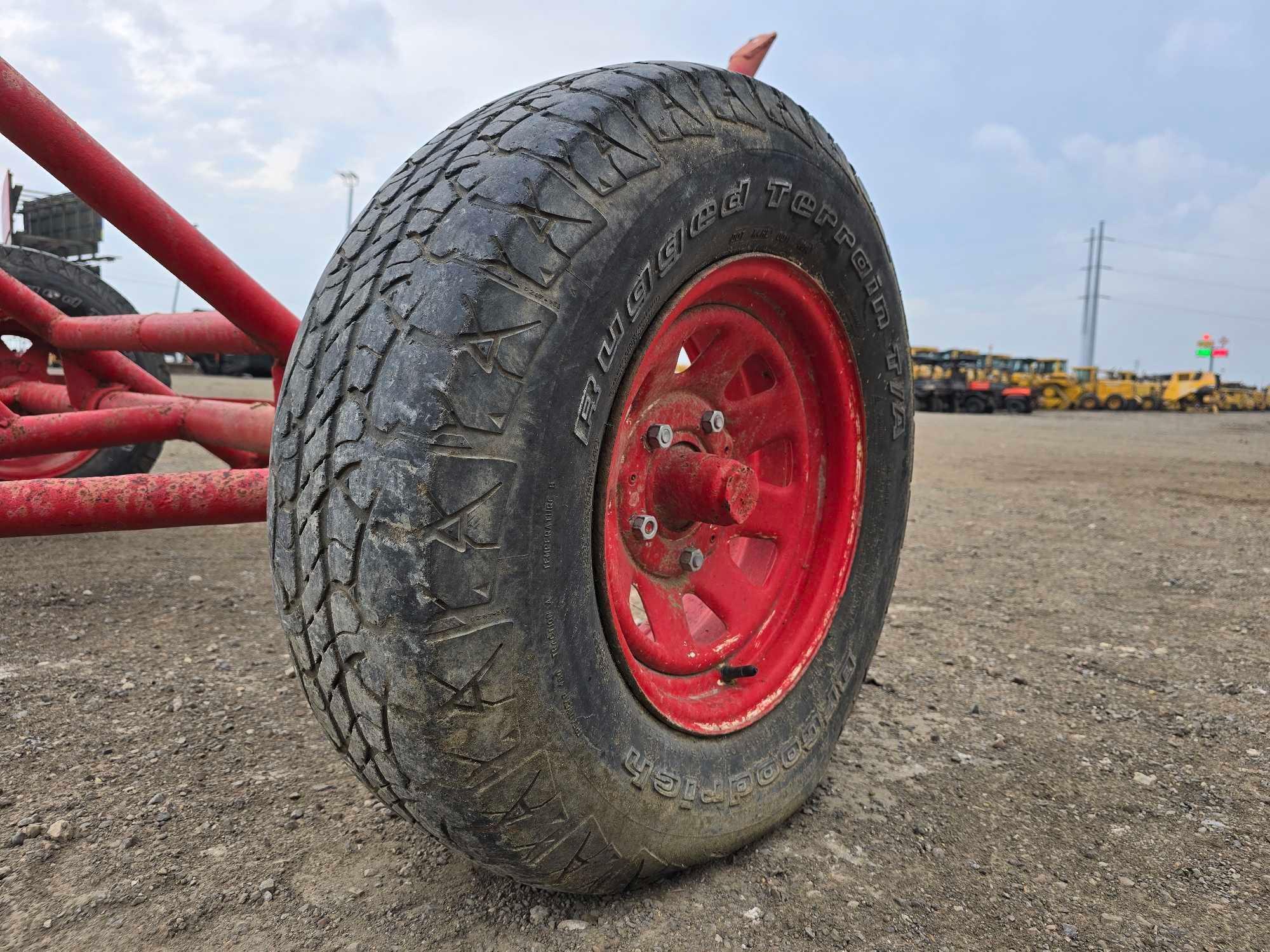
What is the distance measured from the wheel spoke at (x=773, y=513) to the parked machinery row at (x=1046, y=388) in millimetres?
29945

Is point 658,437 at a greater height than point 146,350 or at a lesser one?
lesser

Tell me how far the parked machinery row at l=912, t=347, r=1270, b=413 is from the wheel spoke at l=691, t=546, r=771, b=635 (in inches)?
1184

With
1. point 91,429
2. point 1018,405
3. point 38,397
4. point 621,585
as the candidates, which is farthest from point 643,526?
point 1018,405

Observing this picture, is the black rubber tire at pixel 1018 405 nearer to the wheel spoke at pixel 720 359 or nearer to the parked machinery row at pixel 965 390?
the parked machinery row at pixel 965 390

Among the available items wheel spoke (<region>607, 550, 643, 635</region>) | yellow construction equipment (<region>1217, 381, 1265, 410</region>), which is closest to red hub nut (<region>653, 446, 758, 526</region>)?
wheel spoke (<region>607, 550, 643, 635</region>)

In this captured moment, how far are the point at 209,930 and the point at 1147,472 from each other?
9938 millimetres

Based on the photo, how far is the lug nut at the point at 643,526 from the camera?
1675mm

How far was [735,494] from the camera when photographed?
168 centimetres

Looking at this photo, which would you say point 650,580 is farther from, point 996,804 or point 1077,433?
point 1077,433

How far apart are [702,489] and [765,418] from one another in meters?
0.40

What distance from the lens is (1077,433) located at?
18.7 meters

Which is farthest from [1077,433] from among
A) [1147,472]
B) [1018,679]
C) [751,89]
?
[751,89]

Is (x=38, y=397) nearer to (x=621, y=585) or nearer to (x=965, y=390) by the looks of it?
(x=621, y=585)

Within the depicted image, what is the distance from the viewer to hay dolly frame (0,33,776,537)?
1.99 metres
